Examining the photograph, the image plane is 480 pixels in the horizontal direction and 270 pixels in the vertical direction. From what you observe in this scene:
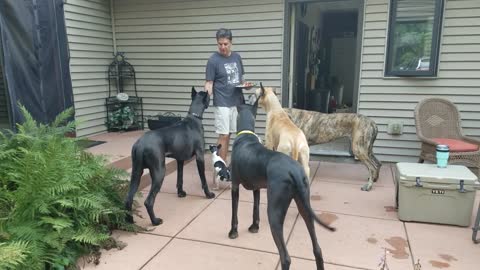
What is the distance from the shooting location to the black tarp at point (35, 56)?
409 centimetres

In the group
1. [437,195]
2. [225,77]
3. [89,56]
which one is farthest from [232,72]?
[89,56]

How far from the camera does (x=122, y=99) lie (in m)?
5.78

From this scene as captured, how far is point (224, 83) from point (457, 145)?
2.75 m

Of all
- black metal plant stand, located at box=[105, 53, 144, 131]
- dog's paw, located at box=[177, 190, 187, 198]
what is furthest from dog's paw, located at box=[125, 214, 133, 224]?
black metal plant stand, located at box=[105, 53, 144, 131]

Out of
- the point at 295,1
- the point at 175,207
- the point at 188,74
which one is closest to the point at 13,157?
the point at 175,207

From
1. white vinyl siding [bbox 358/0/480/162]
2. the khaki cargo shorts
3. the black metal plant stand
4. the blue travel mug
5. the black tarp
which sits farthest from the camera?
the black metal plant stand

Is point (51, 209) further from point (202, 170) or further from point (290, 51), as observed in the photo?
point (290, 51)

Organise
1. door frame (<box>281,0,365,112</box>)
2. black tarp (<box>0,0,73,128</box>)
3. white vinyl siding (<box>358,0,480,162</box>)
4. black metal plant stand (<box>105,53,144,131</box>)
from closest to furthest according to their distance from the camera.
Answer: black tarp (<box>0,0,73,128</box>) < white vinyl siding (<box>358,0,480,162</box>) < door frame (<box>281,0,365,112</box>) < black metal plant stand (<box>105,53,144,131</box>)

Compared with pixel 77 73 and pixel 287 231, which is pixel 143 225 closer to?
pixel 287 231

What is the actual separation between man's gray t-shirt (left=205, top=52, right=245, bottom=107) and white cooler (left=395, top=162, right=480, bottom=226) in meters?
1.93

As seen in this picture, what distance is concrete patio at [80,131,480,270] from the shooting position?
7.73 ft

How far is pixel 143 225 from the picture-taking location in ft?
9.64

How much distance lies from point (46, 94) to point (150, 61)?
70.3 inches

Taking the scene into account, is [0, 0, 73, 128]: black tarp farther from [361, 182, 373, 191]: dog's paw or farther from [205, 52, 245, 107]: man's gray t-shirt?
[361, 182, 373, 191]: dog's paw
